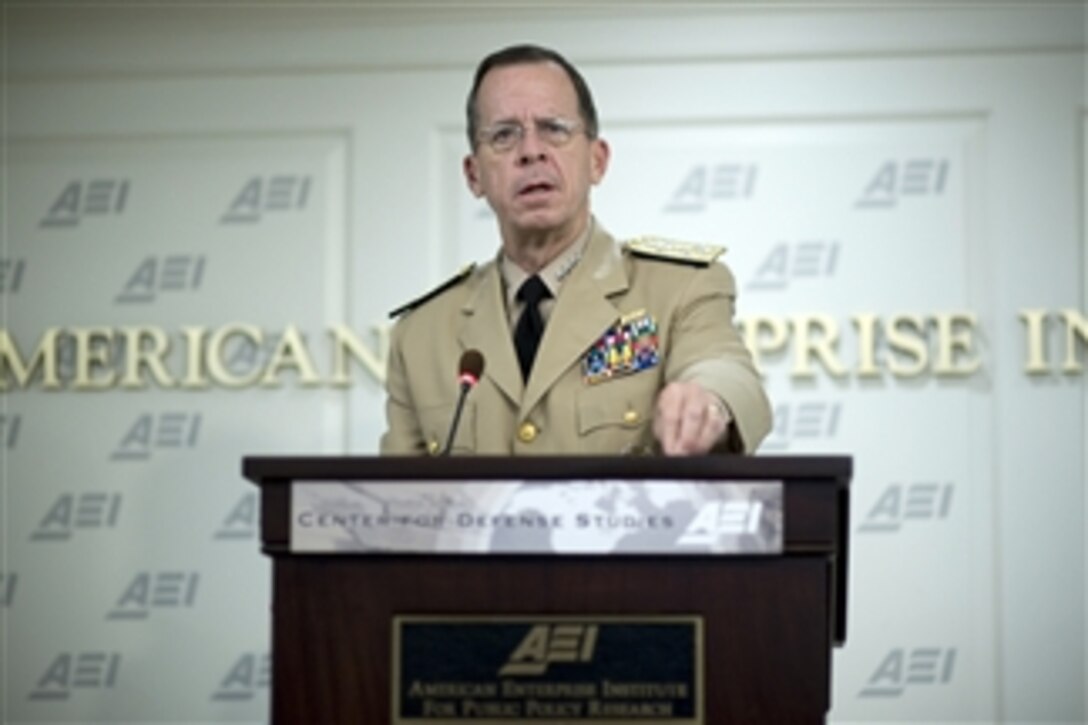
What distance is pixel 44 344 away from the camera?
5.53 m

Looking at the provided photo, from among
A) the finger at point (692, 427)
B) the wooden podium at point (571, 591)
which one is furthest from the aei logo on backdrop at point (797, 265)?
the wooden podium at point (571, 591)

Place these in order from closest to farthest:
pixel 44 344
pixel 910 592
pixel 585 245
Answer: pixel 585 245 < pixel 910 592 < pixel 44 344

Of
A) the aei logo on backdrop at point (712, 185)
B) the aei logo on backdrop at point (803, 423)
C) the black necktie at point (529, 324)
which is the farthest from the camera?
the aei logo on backdrop at point (712, 185)

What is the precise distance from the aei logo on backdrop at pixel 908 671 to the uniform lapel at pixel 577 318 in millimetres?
2379

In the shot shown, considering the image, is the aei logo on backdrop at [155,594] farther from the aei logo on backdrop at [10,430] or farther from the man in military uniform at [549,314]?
the man in military uniform at [549,314]

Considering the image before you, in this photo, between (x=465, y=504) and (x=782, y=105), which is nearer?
(x=465, y=504)

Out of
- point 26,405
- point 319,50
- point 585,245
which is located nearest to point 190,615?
point 26,405

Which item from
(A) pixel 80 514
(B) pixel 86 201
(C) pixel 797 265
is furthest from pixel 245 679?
(C) pixel 797 265

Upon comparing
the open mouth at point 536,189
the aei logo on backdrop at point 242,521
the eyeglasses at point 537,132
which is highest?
the eyeglasses at point 537,132

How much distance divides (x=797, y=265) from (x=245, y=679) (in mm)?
2038

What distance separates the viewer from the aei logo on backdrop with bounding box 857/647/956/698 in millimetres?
5105

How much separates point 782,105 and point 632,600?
11.3 ft

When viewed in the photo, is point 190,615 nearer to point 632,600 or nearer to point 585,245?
point 585,245

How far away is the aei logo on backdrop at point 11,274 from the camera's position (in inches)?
221
